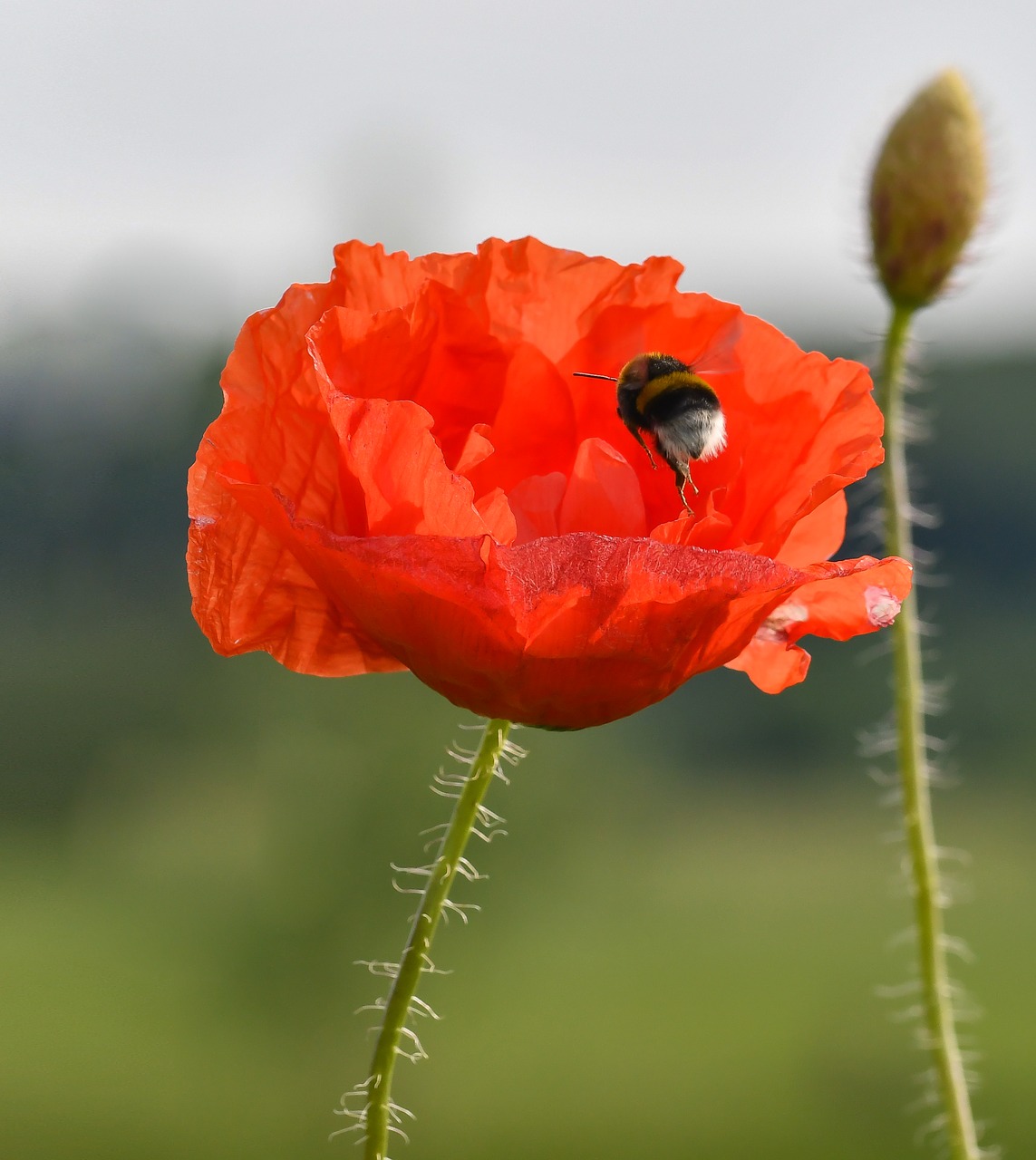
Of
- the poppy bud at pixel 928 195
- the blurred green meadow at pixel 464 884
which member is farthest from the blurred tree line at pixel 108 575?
the poppy bud at pixel 928 195

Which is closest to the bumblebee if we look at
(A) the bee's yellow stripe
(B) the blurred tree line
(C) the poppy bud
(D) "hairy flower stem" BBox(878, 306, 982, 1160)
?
(A) the bee's yellow stripe

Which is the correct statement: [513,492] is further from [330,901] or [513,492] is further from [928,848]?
[330,901]

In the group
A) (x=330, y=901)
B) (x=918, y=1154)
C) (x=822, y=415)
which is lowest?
(x=822, y=415)

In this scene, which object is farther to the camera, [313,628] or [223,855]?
[223,855]

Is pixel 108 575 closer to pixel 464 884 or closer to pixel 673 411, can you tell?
pixel 464 884

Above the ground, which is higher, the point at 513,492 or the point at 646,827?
the point at 646,827

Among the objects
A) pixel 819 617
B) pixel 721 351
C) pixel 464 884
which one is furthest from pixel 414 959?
pixel 464 884

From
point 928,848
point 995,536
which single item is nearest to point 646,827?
point 995,536
